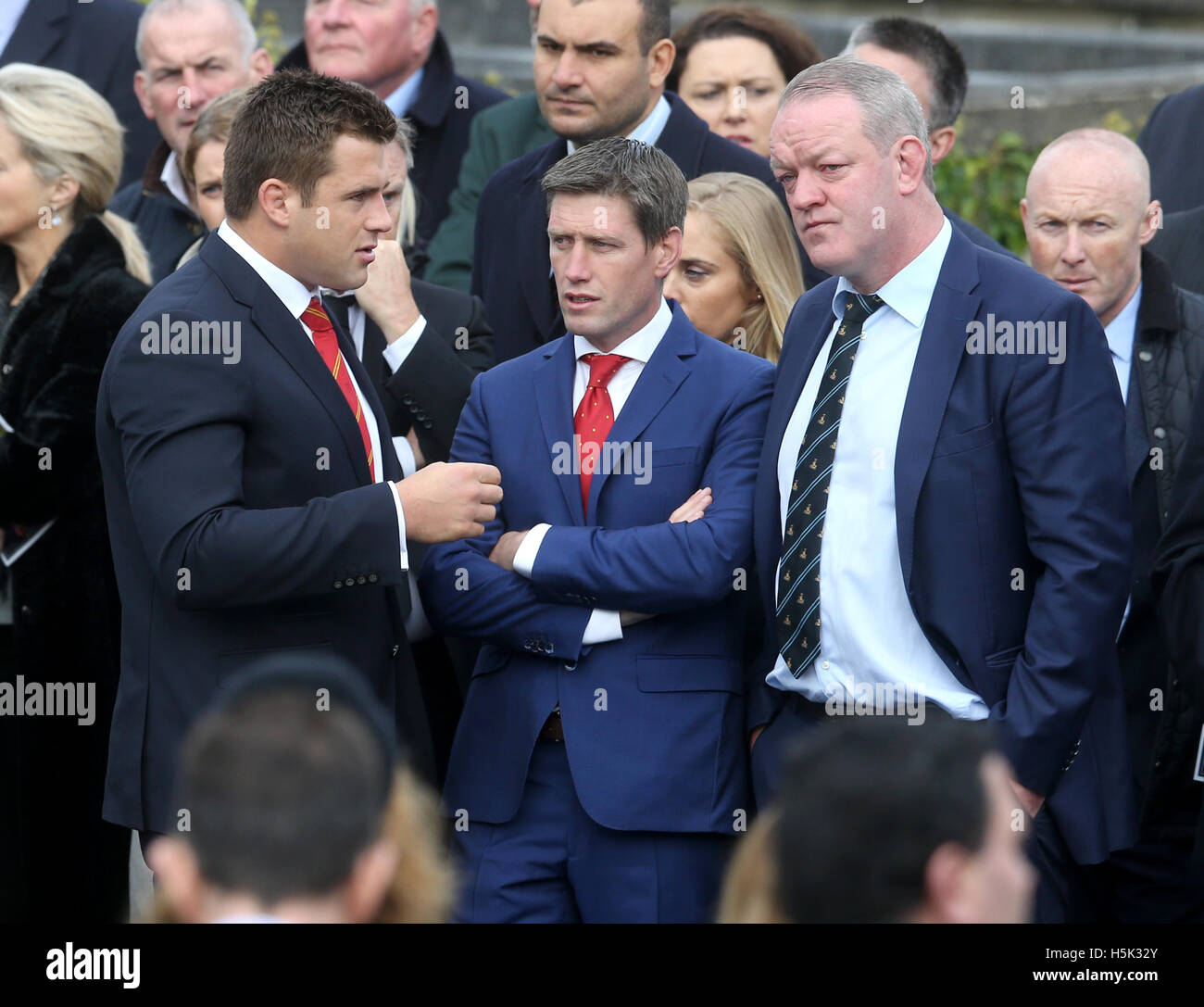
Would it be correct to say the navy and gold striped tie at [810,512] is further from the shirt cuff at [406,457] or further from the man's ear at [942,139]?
the man's ear at [942,139]

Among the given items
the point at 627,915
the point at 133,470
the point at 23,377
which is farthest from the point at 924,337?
the point at 23,377

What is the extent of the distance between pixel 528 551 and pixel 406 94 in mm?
3326

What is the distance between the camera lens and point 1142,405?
15.9 ft

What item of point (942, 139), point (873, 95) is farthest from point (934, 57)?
point (873, 95)

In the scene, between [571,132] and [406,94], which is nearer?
[571,132]

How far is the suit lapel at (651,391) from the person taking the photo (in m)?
4.24

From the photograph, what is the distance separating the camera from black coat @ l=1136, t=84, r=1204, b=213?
21.2 feet

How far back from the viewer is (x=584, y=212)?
4.30 meters

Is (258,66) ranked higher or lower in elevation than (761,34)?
lower

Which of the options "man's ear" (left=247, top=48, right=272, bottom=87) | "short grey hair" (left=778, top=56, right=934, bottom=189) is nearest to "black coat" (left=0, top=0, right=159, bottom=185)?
"man's ear" (left=247, top=48, right=272, bottom=87)

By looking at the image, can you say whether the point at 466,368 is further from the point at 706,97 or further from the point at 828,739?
the point at 828,739

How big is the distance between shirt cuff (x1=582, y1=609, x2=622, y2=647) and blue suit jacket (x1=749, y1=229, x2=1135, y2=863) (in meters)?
0.73

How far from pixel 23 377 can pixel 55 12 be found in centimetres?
285

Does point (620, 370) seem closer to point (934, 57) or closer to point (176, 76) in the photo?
point (934, 57)
